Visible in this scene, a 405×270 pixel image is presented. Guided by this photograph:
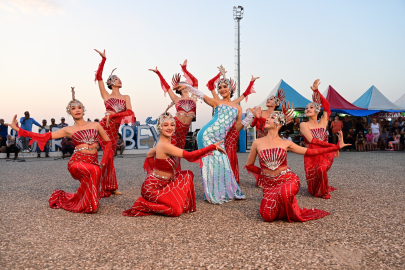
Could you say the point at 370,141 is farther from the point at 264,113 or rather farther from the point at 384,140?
the point at 264,113

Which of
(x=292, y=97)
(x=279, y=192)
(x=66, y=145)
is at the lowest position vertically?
(x=279, y=192)

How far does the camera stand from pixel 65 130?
16.4 ft

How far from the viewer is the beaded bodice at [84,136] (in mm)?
5050

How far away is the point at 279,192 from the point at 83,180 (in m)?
2.86

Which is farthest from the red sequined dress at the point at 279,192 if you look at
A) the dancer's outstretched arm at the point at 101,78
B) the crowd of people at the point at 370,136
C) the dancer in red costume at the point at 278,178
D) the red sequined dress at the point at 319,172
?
the crowd of people at the point at 370,136

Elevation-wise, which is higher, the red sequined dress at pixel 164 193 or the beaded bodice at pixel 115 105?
the beaded bodice at pixel 115 105

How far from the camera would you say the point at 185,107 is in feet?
21.1

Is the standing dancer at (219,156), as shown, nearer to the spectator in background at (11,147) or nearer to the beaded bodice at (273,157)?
the beaded bodice at (273,157)

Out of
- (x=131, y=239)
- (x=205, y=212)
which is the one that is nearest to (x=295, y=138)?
(x=205, y=212)

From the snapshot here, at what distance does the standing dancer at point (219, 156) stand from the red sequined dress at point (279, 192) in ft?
3.22

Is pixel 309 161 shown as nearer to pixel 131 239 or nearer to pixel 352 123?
pixel 131 239

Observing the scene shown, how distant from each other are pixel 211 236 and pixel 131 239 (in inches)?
34.9

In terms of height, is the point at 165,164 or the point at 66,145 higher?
the point at 165,164

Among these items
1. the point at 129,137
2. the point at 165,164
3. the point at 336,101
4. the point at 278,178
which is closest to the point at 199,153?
the point at 165,164
